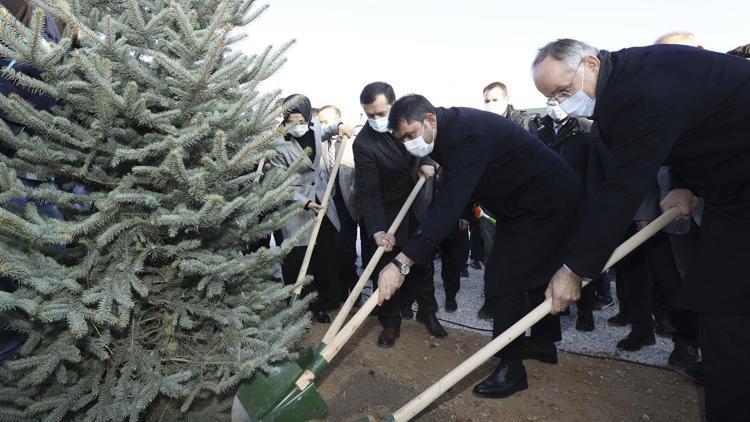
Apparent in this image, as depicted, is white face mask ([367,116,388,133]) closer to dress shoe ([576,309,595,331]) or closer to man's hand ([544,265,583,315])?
man's hand ([544,265,583,315])

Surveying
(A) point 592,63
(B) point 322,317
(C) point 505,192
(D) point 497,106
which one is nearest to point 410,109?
(C) point 505,192

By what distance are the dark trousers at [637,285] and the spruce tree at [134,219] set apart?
112 inches

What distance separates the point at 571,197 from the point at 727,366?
4.70ft

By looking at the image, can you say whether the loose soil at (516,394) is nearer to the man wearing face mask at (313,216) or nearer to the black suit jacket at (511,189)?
the black suit jacket at (511,189)

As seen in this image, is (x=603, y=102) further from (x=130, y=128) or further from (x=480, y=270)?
(x=480, y=270)

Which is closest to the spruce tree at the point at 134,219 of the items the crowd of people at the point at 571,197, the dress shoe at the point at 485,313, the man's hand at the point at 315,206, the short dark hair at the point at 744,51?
the crowd of people at the point at 571,197

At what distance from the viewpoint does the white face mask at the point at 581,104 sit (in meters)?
2.36

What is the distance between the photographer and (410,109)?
3203mm

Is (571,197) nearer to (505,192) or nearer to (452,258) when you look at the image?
(505,192)

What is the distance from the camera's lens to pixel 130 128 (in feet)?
7.47

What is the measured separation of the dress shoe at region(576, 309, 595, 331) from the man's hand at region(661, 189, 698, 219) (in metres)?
1.94

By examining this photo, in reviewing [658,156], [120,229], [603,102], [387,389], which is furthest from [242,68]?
[387,389]

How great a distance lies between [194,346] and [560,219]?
237cm

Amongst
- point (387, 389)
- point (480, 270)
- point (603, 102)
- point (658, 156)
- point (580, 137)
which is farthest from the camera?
point (480, 270)
